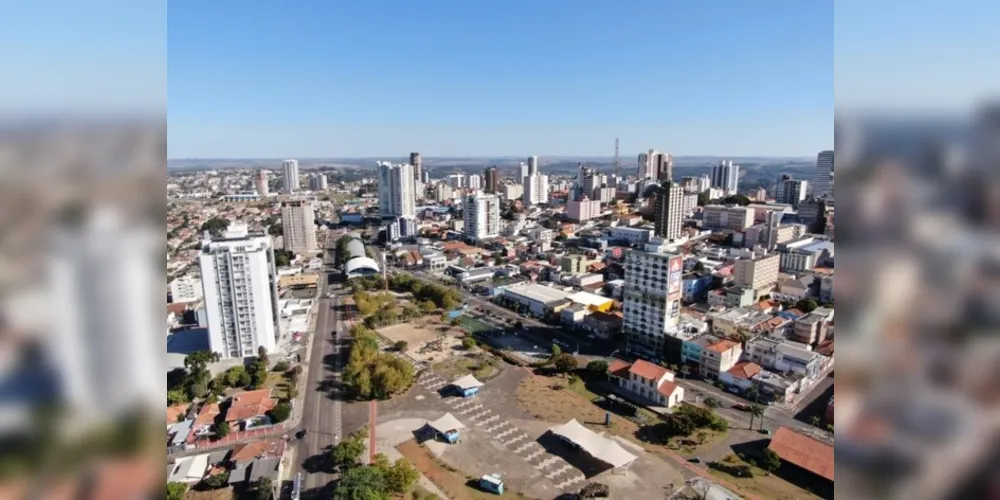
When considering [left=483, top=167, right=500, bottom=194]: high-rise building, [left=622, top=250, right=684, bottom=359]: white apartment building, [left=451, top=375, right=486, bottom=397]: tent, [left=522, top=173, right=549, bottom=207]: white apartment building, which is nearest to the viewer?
[left=451, top=375, right=486, bottom=397]: tent

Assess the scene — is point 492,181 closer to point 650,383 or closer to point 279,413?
point 650,383

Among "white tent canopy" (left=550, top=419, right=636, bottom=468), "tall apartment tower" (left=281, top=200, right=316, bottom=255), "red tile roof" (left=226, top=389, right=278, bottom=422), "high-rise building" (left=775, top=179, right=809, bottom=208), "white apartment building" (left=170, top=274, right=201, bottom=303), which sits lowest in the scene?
"white tent canopy" (left=550, top=419, right=636, bottom=468)

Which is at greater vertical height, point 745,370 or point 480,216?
point 480,216

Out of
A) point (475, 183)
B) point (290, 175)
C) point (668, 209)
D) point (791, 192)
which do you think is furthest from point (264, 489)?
point (290, 175)

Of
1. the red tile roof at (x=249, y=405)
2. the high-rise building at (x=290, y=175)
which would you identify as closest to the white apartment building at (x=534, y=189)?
the high-rise building at (x=290, y=175)

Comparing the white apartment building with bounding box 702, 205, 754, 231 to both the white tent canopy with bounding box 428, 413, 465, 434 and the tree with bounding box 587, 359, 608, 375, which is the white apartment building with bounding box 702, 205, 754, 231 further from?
the white tent canopy with bounding box 428, 413, 465, 434

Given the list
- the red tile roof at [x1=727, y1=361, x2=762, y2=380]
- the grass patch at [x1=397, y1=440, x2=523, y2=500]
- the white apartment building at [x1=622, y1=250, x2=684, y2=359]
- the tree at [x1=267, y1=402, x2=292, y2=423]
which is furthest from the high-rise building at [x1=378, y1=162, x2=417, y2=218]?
the grass patch at [x1=397, y1=440, x2=523, y2=500]

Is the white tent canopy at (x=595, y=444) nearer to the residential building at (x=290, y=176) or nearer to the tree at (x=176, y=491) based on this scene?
the tree at (x=176, y=491)
